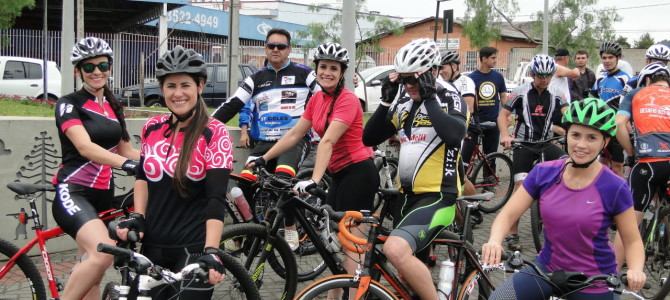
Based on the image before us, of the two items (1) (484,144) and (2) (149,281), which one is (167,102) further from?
(1) (484,144)

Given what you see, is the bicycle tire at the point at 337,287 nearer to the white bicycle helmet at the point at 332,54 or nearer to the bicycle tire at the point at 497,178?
the white bicycle helmet at the point at 332,54

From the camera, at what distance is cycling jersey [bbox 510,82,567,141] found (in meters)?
7.10

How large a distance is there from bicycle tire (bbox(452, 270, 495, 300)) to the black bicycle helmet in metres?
2.08

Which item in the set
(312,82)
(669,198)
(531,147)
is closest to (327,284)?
(312,82)

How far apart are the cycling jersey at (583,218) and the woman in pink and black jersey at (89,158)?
7.73ft

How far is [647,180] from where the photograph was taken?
5664 mm

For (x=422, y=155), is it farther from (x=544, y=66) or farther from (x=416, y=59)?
(x=544, y=66)

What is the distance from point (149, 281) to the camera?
2949 millimetres

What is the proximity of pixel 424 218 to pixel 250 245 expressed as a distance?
123cm

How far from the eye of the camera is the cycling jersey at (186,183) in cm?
324

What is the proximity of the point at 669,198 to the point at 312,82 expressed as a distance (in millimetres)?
3254

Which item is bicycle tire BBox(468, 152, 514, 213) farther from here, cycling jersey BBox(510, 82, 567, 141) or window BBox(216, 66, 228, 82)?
window BBox(216, 66, 228, 82)

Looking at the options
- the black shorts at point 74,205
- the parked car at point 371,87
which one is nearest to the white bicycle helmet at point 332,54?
the black shorts at point 74,205

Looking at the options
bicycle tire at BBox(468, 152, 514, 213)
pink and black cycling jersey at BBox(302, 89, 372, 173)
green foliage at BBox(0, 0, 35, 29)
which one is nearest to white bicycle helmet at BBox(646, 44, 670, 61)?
bicycle tire at BBox(468, 152, 514, 213)
